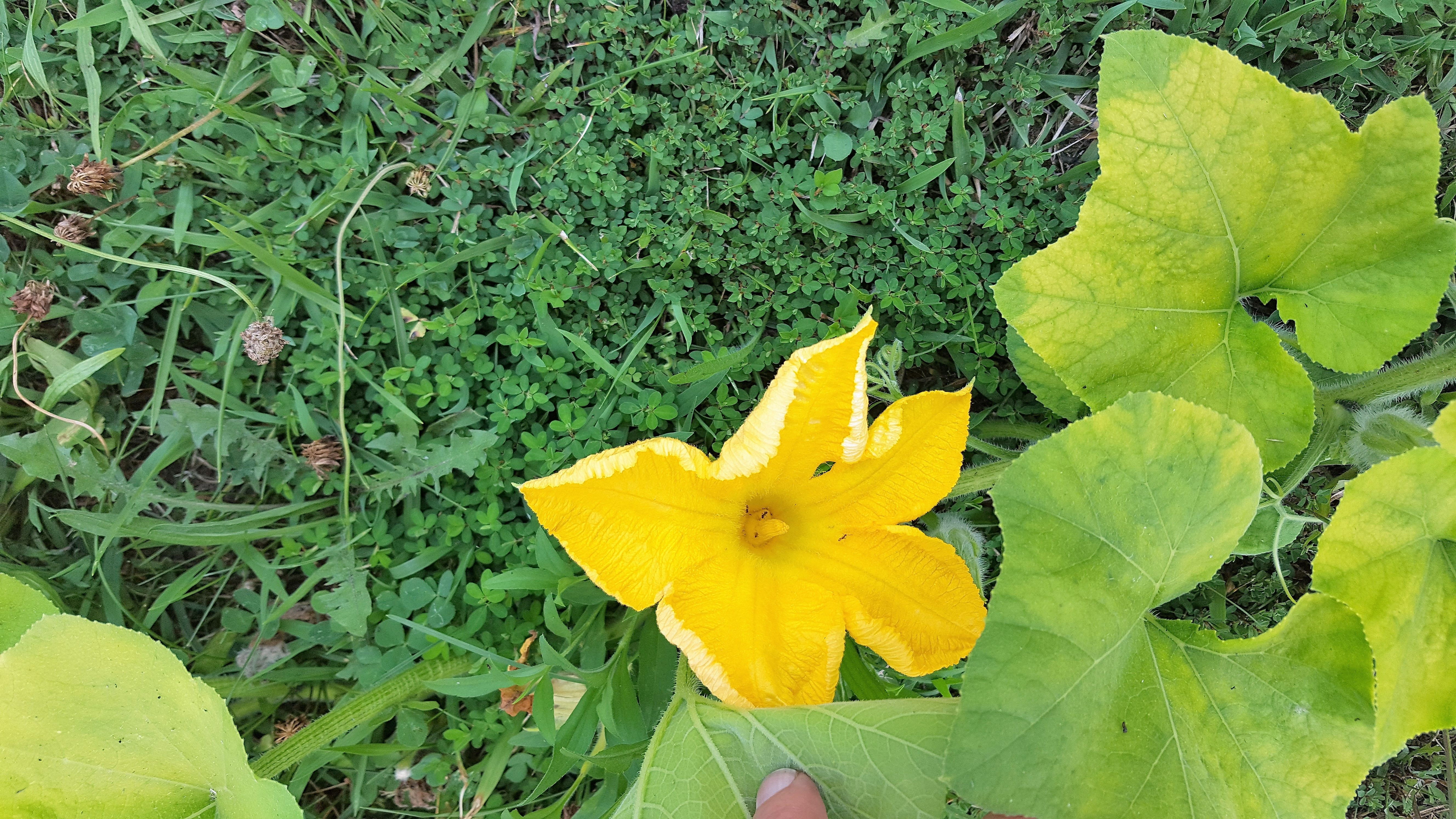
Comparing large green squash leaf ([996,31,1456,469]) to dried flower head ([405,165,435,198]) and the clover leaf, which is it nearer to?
dried flower head ([405,165,435,198])

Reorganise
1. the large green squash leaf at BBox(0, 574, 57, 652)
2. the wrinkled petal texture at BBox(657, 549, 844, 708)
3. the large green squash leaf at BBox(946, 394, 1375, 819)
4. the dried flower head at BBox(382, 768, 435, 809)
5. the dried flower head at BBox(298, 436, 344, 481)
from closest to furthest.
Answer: the large green squash leaf at BBox(946, 394, 1375, 819) < the wrinkled petal texture at BBox(657, 549, 844, 708) < the large green squash leaf at BBox(0, 574, 57, 652) < the dried flower head at BBox(298, 436, 344, 481) < the dried flower head at BBox(382, 768, 435, 809)

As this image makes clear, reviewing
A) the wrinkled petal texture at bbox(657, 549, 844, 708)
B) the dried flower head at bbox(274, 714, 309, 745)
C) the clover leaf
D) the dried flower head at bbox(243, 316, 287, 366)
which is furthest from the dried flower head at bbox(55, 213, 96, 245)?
the wrinkled petal texture at bbox(657, 549, 844, 708)

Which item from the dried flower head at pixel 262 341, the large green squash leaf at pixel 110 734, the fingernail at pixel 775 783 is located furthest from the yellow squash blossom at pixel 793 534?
the dried flower head at pixel 262 341

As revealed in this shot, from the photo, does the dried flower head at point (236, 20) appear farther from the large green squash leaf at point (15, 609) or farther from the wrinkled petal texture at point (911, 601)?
the wrinkled petal texture at point (911, 601)

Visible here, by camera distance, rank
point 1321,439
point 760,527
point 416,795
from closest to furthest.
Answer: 1. point 760,527
2. point 1321,439
3. point 416,795

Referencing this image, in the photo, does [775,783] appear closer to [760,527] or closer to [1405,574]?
[760,527]

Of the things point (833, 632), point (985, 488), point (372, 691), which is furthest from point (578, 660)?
point (985, 488)

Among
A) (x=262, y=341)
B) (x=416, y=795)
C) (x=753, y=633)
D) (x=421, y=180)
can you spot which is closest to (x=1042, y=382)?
(x=753, y=633)
